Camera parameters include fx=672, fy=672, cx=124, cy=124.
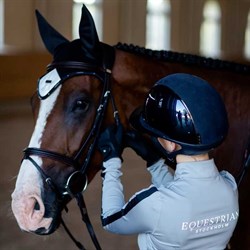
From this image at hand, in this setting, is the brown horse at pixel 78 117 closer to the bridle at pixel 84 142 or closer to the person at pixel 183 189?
the bridle at pixel 84 142

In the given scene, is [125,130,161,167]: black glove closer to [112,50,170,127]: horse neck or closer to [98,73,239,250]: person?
[112,50,170,127]: horse neck

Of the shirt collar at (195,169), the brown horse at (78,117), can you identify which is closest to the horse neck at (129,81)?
the brown horse at (78,117)

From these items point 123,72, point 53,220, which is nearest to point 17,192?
point 53,220

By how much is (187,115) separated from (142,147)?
1.68 feet

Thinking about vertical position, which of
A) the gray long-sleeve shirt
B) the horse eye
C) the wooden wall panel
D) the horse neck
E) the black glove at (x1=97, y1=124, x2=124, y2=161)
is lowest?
the wooden wall panel

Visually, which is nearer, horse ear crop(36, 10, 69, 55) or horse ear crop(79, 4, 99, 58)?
horse ear crop(79, 4, 99, 58)

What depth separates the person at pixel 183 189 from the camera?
68.4 inches

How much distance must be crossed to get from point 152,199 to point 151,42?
603 inches

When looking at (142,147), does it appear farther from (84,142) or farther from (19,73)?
(19,73)

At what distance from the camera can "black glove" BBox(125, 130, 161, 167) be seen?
221cm

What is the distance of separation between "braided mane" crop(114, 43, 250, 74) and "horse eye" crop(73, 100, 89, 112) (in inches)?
12.4

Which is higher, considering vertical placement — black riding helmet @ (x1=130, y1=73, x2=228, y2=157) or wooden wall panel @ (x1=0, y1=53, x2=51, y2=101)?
black riding helmet @ (x1=130, y1=73, x2=228, y2=157)

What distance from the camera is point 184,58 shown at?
2449mm

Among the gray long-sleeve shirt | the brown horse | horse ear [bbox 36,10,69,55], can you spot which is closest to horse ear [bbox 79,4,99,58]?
the brown horse
